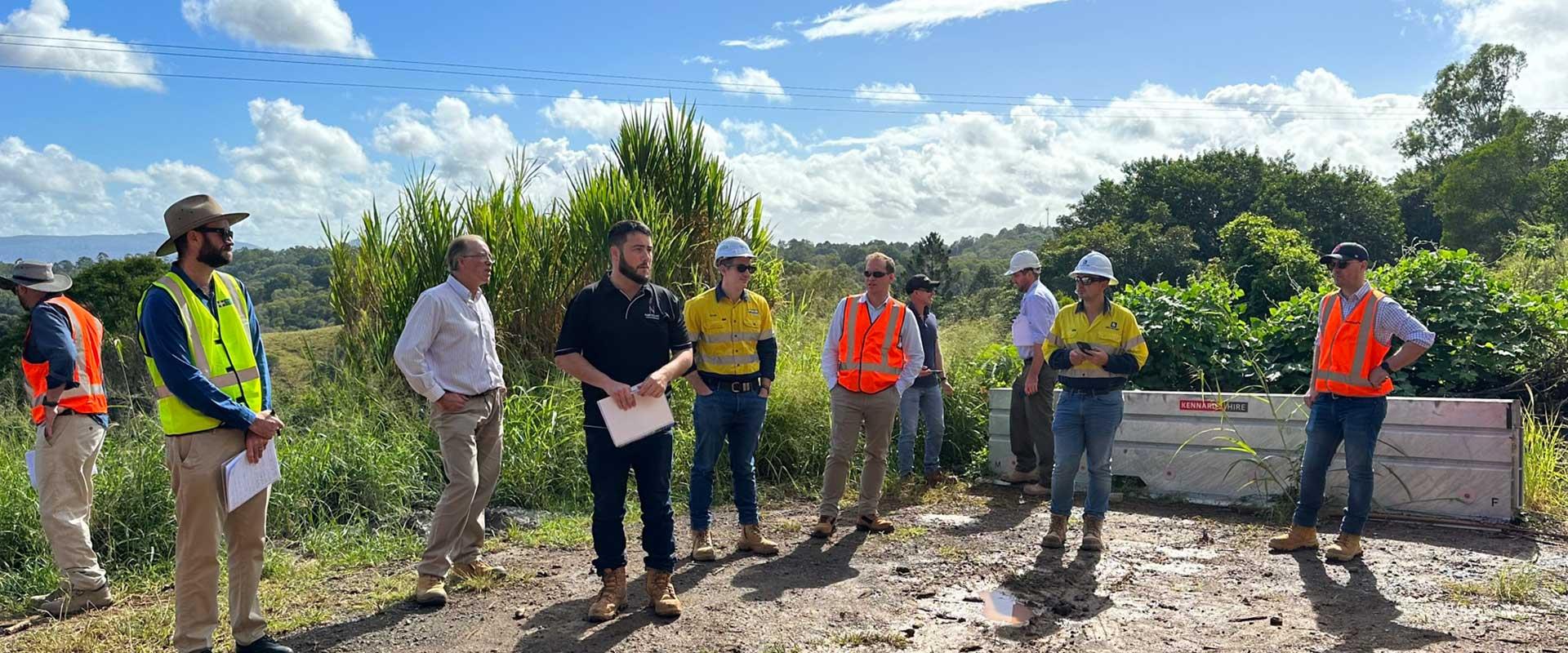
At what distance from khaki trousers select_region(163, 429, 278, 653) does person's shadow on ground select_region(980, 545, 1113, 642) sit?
3.11m

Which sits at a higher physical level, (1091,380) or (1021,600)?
(1091,380)

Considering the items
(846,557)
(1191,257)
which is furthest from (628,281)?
(1191,257)

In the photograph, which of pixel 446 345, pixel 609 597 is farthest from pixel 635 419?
pixel 446 345

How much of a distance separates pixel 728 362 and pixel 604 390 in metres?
1.24

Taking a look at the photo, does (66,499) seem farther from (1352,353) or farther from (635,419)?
(1352,353)

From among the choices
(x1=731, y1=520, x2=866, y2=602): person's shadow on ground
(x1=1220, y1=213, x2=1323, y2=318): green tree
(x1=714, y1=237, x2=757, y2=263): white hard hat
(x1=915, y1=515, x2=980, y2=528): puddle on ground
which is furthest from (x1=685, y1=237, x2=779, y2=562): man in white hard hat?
(x1=1220, y1=213, x2=1323, y2=318): green tree

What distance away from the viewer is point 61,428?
496cm

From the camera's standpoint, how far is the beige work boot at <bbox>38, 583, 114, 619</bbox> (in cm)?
494

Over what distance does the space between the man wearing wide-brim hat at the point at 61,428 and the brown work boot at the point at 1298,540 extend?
631 centimetres

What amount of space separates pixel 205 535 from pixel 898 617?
2884 mm

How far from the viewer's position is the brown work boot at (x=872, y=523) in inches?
246

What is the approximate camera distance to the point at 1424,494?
6.41 m

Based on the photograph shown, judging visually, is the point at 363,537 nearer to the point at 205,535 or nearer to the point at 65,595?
the point at 65,595

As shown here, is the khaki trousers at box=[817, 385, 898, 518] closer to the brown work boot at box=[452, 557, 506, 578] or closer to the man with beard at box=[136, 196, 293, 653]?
the brown work boot at box=[452, 557, 506, 578]
